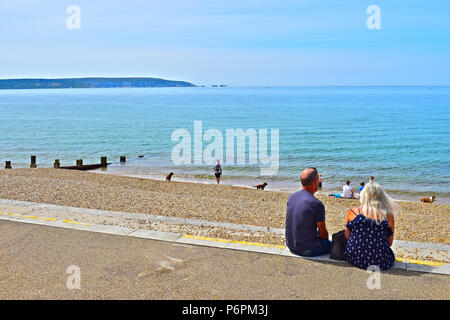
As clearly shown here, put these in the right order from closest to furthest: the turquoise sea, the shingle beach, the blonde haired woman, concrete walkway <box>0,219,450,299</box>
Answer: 1. concrete walkway <box>0,219,450,299</box>
2. the blonde haired woman
3. the shingle beach
4. the turquoise sea

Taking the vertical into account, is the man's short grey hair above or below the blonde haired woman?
above

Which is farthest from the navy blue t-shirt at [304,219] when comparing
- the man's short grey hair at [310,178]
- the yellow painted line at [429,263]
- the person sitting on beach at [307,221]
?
the yellow painted line at [429,263]

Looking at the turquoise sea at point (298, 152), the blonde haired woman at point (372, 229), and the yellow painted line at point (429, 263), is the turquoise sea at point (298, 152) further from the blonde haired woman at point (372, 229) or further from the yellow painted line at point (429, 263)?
the blonde haired woman at point (372, 229)

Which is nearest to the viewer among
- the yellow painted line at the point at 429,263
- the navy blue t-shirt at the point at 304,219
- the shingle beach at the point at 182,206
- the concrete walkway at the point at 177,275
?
the concrete walkway at the point at 177,275

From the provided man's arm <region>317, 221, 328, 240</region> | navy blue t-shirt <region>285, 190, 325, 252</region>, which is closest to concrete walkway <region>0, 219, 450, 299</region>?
navy blue t-shirt <region>285, 190, 325, 252</region>

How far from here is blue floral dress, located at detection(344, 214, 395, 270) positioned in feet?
19.2

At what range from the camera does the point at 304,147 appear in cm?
4188

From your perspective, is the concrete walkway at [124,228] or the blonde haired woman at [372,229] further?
the concrete walkway at [124,228]

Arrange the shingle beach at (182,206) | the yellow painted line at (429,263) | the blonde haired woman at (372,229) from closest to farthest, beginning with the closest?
the blonde haired woman at (372,229) → the yellow painted line at (429,263) → the shingle beach at (182,206)

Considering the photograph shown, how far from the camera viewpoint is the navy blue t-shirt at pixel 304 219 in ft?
20.4

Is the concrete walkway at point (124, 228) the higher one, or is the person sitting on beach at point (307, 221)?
the person sitting on beach at point (307, 221)

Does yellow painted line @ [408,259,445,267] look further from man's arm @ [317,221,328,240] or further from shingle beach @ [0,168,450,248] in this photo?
shingle beach @ [0,168,450,248]
